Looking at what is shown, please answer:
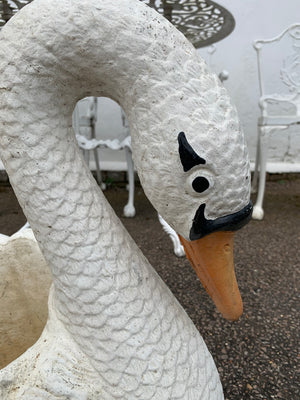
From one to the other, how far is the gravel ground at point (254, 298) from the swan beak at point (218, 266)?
1.62 feet

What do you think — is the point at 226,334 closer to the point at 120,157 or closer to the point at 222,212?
the point at 222,212

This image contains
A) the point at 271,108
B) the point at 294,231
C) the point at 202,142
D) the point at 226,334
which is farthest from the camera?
→ the point at 271,108

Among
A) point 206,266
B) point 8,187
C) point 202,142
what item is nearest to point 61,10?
point 202,142

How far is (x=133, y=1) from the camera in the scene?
46cm

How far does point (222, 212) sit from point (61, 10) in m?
0.32

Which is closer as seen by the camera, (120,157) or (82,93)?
(82,93)

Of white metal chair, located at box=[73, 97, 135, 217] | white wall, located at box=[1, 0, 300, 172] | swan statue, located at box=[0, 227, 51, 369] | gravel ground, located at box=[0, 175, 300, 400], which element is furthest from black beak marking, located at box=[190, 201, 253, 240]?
white wall, located at box=[1, 0, 300, 172]

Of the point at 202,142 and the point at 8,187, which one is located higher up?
the point at 202,142

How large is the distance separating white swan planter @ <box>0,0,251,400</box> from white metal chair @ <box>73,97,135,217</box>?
5.68 feet

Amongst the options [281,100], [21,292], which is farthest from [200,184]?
[281,100]

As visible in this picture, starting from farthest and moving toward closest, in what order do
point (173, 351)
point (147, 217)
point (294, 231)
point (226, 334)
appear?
point (147, 217) < point (294, 231) < point (226, 334) < point (173, 351)

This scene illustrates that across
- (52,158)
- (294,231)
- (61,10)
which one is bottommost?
(294,231)

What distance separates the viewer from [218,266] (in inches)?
20.9

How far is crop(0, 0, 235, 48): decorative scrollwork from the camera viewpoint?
1.45 m
